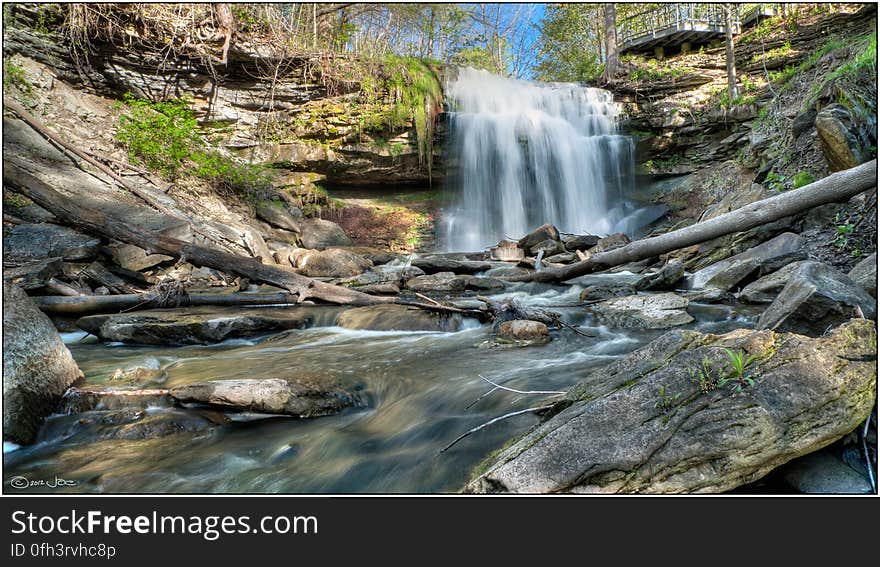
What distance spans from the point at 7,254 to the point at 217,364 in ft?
17.1

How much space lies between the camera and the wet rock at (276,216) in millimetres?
12266

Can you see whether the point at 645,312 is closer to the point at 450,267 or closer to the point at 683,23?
the point at 450,267

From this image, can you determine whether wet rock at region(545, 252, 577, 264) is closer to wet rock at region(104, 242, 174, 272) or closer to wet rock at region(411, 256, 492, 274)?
wet rock at region(411, 256, 492, 274)

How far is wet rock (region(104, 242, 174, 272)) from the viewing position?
750 centimetres

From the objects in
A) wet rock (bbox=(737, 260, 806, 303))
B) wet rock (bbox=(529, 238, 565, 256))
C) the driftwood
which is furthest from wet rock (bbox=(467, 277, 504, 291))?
the driftwood

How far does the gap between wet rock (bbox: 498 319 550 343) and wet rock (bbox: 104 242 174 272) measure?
644 centimetres

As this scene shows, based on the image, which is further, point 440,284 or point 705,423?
point 440,284

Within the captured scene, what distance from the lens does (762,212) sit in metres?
4.64

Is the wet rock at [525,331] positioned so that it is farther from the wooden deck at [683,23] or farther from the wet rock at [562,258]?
the wooden deck at [683,23]

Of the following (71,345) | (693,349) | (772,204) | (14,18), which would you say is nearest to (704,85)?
(772,204)

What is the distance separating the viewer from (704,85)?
14.9m

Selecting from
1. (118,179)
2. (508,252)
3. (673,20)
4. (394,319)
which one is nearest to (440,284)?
(394,319)

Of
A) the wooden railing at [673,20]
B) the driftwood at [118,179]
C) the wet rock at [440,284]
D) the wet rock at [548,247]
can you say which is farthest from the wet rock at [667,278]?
the wooden railing at [673,20]

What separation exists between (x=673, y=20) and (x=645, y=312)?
17485 millimetres
